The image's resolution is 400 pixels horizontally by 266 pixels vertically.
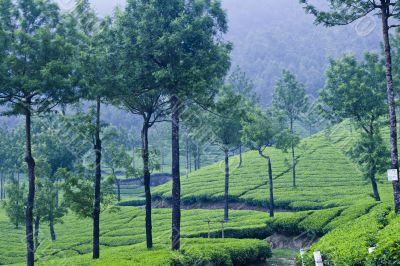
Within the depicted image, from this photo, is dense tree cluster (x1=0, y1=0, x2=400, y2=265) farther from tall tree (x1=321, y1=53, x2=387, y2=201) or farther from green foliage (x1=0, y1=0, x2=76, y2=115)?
tall tree (x1=321, y1=53, x2=387, y2=201)

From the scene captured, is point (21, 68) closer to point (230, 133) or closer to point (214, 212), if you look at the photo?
point (230, 133)

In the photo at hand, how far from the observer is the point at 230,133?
144ft

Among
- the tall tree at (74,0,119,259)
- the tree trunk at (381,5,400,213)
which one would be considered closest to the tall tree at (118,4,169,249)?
the tall tree at (74,0,119,259)

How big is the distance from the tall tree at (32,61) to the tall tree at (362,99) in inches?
1001

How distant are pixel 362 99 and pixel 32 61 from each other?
27298 mm

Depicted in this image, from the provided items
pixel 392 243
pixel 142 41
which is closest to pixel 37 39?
pixel 142 41

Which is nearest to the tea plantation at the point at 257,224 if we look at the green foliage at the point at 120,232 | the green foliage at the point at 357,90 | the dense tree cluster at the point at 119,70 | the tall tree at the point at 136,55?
the green foliage at the point at 120,232

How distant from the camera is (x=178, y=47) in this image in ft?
68.3

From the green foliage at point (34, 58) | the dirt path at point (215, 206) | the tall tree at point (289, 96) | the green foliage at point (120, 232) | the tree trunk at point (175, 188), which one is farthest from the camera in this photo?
the tall tree at point (289, 96)

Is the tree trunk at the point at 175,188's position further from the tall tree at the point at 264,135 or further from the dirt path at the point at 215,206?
the dirt path at the point at 215,206

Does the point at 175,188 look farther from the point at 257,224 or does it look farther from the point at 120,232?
the point at 120,232

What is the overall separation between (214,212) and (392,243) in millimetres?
39585

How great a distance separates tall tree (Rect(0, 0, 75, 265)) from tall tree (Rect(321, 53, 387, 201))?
25.4m

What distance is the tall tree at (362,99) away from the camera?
1411 inches
